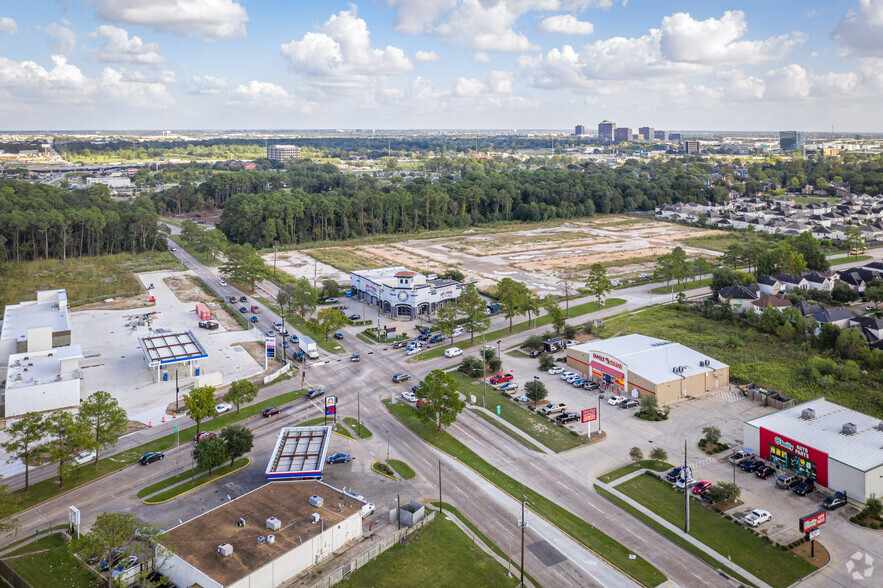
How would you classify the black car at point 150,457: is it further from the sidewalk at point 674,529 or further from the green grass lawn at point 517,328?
the sidewalk at point 674,529

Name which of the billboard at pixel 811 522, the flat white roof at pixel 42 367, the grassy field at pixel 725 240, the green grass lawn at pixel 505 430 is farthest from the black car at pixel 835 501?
the grassy field at pixel 725 240

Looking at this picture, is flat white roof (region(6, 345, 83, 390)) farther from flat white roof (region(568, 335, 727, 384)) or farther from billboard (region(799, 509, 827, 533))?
billboard (region(799, 509, 827, 533))

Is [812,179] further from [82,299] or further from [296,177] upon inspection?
[82,299]

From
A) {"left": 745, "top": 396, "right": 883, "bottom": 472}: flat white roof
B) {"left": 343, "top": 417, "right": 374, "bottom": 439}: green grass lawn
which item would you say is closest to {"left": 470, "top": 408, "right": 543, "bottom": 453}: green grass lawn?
{"left": 343, "top": 417, "right": 374, "bottom": 439}: green grass lawn

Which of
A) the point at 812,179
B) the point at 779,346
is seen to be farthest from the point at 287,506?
the point at 812,179

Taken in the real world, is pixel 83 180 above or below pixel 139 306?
above

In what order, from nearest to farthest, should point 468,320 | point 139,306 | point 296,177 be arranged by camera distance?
point 468,320 → point 139,306 → point 296,177

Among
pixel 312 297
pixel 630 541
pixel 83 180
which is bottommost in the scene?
pixel 630 541
